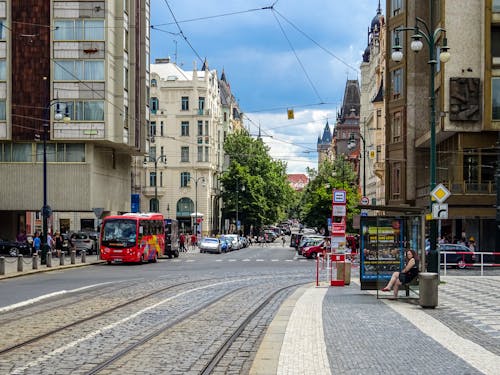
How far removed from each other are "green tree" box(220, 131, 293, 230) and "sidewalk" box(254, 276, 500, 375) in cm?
8458

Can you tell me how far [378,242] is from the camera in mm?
22953

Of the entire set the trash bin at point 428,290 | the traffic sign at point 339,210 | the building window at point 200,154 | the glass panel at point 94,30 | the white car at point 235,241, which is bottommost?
the white car at point 235,241

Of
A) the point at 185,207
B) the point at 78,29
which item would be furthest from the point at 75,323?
the point at 185,207

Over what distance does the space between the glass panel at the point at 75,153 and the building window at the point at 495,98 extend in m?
27.1

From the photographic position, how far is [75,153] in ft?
187

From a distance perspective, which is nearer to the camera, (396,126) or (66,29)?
(66,29)

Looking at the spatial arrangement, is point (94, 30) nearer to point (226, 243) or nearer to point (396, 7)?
point (396, 7)

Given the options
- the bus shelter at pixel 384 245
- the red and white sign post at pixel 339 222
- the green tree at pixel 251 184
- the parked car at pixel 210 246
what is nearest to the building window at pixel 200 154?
the green tree at pixel 251 184

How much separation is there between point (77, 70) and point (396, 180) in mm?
23366

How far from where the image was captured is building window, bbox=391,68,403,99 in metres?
57.4

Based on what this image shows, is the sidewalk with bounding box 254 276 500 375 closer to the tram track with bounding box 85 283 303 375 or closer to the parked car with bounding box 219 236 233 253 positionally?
the tram track with bounding box 85 283 303 375

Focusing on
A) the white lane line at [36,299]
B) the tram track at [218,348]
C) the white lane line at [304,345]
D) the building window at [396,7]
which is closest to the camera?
the white lane line at [304,345]

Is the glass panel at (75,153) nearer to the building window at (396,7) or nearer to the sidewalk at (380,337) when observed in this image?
the building window at (396,7)

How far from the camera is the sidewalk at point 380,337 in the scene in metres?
10.4
